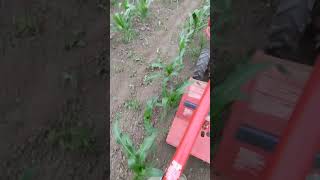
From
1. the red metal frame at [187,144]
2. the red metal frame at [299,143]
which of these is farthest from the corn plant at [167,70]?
the red metal frame at [299,143]

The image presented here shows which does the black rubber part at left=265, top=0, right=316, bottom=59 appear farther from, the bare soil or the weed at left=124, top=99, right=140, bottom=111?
the weed at left=124, top=99, right=140, bottom=111

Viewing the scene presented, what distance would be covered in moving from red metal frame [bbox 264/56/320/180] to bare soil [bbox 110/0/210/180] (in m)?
1.04

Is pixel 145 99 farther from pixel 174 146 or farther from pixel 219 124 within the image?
pixel 219 124

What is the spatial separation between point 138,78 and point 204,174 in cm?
68

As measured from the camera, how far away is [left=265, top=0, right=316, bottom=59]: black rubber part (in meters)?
1.90

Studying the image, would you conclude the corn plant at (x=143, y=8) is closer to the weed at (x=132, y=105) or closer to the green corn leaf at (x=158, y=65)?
the green corn leaf at (x=158, y=65)

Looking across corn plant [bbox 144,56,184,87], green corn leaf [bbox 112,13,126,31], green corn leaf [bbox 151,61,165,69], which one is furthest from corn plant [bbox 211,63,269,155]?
green corn leaf [bbox 112,13,126,31]

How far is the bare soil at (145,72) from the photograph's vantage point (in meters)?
1.80

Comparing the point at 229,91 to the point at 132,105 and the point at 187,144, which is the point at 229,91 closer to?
the point at 187,144
